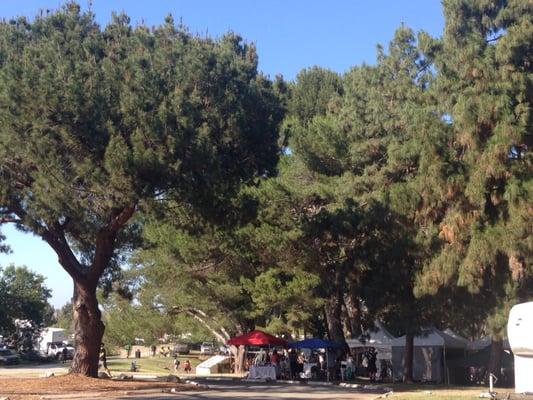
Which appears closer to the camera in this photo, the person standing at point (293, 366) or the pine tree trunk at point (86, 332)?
the pine tree trunk at point (86, 332)

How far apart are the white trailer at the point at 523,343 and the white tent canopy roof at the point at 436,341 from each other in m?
18.9

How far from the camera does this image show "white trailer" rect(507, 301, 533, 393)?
53.4 ft

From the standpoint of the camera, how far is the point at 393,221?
30.9 m

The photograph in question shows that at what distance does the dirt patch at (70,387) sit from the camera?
851 inches

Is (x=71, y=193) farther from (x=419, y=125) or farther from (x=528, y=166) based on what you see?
(x=528, y=166)

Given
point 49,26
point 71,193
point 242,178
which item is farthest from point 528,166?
point 49,26

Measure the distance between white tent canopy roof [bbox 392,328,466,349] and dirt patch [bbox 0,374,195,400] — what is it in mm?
14159

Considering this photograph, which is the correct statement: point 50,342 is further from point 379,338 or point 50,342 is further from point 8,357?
point 379,338

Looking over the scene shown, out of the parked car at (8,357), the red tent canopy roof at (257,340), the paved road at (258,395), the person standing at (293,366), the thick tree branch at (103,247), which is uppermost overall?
the thick tree branch at (103,247)

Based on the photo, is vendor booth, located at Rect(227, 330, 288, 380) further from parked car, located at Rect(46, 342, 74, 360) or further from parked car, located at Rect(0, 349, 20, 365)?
parked car, located at Rect(46, 342, 74, 360)

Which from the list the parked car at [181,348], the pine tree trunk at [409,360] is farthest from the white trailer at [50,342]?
the pine tree trunk at [409,360]

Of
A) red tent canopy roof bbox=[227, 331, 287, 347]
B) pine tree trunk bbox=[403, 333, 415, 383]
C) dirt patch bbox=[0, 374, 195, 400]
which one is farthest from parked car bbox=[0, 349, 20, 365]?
pine tree trunk bbox=[403, 333, 415, 383]

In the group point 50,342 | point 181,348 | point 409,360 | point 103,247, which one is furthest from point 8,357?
point 409,360

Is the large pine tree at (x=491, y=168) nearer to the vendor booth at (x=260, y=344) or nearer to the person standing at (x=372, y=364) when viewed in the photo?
the vendor booth at (x=260, y=344)
